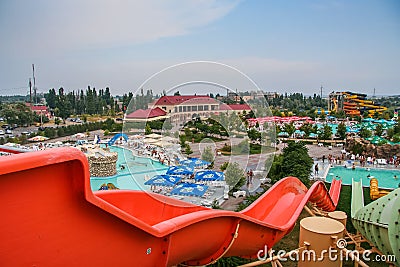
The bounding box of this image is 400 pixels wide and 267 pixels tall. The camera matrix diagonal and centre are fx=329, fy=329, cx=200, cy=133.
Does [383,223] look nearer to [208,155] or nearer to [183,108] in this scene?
[208,155]

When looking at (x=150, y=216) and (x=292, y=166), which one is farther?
(x=292, y=166)

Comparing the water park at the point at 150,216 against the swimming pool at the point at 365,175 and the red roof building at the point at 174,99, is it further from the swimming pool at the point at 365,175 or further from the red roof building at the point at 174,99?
the swimming pool at the point at 365,175

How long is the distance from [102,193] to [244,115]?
3.23ft

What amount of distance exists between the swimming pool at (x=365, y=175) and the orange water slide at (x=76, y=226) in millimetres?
11382

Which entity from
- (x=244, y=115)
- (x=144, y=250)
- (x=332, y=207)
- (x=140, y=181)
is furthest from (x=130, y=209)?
(x=332, y=207)

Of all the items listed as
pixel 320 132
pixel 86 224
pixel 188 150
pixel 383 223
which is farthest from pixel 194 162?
pixel 320 132

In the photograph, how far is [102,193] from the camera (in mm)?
1979

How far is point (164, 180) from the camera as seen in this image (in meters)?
2.10

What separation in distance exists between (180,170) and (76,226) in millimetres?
1162

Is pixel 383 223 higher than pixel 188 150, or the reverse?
pixel 188 150

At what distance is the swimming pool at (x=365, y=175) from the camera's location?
12144 mm


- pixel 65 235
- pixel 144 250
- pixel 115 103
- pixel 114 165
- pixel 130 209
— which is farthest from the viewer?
pixel 115 103

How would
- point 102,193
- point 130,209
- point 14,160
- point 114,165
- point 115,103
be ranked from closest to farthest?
point 14,160
point 102,193
point 130,209
point 114,165
point 115,103

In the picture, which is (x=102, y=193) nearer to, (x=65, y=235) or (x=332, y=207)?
(x=65, y=235)
